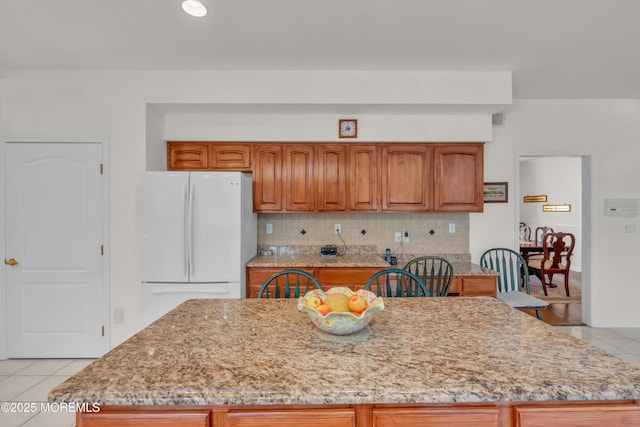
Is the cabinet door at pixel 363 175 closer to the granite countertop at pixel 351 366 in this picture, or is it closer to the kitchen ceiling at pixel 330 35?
the kitchen ceiling at pixel 330 35

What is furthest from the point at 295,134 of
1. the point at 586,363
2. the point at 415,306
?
the point at 586,363

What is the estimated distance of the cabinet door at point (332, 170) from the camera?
11.9 feet

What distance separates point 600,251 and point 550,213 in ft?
15.1

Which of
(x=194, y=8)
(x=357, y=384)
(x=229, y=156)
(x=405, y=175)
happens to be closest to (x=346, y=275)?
(x=405, y=175)

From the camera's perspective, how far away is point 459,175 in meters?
3.64

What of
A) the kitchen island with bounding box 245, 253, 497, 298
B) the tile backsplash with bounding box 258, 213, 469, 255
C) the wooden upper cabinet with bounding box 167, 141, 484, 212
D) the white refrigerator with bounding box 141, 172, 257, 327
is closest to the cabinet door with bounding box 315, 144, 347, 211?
the wooden upper cabinet with bounding box 167, 141, 484, 212

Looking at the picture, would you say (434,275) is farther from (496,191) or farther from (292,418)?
(292,418)

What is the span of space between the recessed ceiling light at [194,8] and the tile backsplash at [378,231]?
2.10 meters

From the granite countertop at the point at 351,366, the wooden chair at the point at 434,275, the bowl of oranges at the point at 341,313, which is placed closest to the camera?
the granite countertop at the point at 351,366

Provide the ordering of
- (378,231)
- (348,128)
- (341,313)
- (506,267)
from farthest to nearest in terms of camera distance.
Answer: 1. (378,231)
2. (506,267)
3. (348,128)
4. (341,313)

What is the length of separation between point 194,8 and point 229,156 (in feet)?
4.81

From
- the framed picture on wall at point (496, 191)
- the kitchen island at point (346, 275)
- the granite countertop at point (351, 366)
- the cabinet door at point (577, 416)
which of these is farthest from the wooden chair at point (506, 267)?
the cabinet door at point (577, 416)

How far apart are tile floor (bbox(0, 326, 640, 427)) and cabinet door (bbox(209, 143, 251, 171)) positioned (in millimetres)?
2213

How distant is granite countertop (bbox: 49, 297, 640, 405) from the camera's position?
0.93 m
